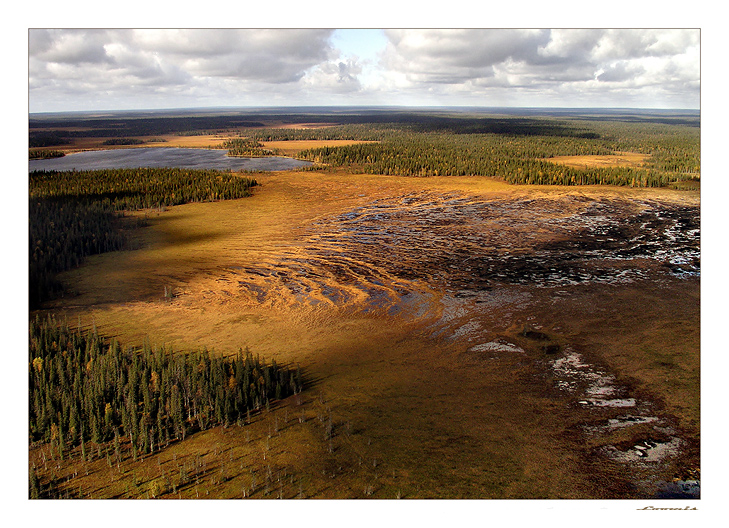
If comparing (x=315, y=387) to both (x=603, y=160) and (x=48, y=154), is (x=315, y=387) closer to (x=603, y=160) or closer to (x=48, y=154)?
(x=48, y=154)

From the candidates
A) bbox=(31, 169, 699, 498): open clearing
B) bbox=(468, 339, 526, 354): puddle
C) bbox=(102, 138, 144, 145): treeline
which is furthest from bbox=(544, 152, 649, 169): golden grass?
bbox=(102, 138, 144, 145): treeline

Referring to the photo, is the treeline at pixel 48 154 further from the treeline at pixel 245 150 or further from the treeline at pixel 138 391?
the treeline at pixel 138 391

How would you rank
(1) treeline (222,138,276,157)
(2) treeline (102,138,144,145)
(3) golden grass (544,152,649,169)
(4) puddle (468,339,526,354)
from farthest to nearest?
(2) treeline (102,138,144,145) → (1) treeline (222,138,276,157) → (3) golden grass (544,152,649,169) → (4) puddle (468,339,526,354)

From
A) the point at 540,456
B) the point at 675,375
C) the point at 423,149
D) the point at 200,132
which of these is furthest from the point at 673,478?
the point at 200,132

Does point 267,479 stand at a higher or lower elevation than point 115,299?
lower

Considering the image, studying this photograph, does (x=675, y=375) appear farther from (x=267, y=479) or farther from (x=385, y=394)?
(x=267, y=479)

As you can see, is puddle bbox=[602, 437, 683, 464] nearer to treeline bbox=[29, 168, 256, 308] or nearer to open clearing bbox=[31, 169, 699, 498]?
open clearing bbox=[31, 169, 699, 498]

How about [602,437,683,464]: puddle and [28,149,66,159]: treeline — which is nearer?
[602,437,683,464]: puddle
